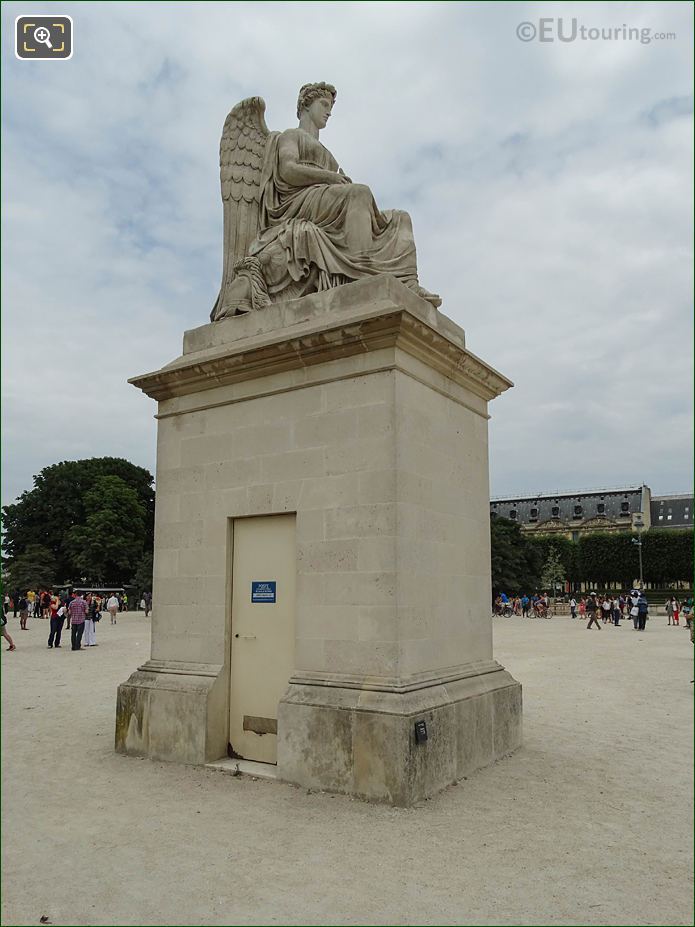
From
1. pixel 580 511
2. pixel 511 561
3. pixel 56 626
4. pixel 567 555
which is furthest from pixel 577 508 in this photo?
pixel 56 626

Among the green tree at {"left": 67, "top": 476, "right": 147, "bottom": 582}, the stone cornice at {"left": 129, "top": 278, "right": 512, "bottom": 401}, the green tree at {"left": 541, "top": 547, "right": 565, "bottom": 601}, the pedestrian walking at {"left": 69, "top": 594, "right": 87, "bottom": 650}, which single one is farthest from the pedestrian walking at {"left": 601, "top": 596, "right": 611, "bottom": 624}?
the green tree at {"left": 541, "top": 547, "right": 565, "bottom": 601}

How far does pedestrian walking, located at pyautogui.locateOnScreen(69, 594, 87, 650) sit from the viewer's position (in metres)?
22.5

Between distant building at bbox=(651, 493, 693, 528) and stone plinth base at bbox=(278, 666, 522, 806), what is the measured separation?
369ft

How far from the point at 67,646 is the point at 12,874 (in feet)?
67.9

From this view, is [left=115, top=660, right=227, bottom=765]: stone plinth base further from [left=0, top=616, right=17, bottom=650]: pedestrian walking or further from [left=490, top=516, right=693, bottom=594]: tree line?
[left=490, top=516, right=693, bottom=594]: tree line

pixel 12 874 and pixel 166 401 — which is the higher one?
pixel 166 401

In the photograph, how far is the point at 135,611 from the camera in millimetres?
49375

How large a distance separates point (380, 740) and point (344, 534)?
6.41 feet

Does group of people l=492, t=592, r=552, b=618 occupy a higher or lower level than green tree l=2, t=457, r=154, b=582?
lower

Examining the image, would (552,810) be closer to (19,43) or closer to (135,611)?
(19,43)

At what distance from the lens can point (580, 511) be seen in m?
118

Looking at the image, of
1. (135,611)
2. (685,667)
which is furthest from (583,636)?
(135,611)

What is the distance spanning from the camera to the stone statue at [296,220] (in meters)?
8.73

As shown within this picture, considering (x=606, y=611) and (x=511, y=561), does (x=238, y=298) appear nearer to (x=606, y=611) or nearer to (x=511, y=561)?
(x=606, y=611)
